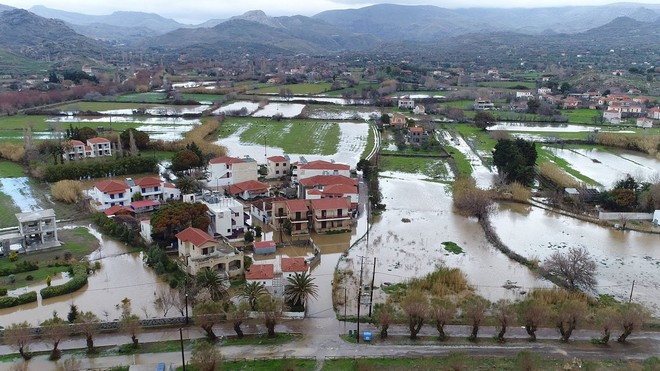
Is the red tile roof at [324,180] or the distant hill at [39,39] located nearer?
the red tile roof at [324,180]

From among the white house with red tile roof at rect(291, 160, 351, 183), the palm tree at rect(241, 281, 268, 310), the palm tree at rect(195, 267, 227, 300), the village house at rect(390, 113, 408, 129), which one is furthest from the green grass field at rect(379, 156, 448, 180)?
the palm tree at rect(241, 281, 268, 310)

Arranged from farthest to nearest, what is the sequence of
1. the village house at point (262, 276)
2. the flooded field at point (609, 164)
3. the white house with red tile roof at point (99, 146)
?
the white house with red tile roof at point (99, 146), the flooded field at point (609, 164), the village house at point (262, 276)

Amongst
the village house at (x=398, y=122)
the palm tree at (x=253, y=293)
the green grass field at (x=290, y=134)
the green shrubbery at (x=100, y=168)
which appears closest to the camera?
the palm tree at (x=253, y=293)

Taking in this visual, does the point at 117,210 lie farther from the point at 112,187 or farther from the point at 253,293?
the point at 253,293

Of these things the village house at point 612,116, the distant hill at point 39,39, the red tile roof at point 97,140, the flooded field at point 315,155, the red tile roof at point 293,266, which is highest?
the distant hill at point 39,39

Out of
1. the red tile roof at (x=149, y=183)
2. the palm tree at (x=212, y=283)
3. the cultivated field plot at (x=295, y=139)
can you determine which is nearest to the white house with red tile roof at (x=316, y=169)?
the cultivated field plot at (x=295, y=139)

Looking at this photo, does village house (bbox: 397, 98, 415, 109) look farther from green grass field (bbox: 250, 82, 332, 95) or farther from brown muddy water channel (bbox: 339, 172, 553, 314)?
brown muddy water channel (bbox: 339, 172, 553, 314)

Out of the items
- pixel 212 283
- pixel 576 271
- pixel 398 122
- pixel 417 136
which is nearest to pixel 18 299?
pixel 212 283

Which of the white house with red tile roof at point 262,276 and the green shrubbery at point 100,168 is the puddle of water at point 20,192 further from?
the white house with red tile roof at point 262,276
